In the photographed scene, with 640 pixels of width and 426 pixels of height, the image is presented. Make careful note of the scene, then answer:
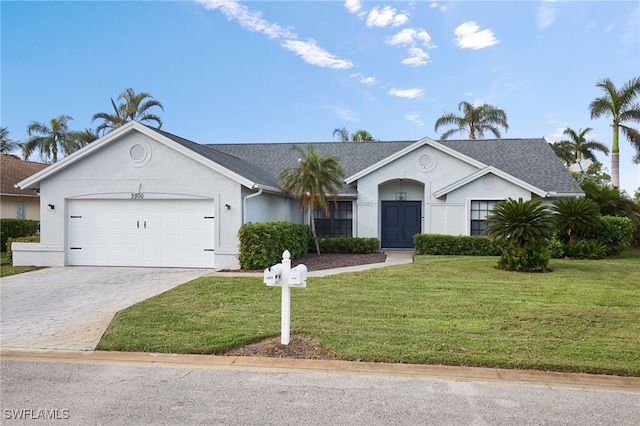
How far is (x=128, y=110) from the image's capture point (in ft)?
96.4

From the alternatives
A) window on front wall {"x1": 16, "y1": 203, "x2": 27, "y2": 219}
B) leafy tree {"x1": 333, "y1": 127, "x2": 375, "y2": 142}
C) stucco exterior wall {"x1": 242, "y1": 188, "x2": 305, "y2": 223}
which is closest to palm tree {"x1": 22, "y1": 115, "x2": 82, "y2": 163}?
window on front wall {"x1": 16, "y1": 203, "x2": 27, "y2": 219}

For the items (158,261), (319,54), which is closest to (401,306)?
(158,261)

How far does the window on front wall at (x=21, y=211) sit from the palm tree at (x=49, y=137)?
11158 millimetres

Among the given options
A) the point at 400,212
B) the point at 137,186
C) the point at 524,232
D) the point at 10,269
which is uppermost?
the point at 137,186

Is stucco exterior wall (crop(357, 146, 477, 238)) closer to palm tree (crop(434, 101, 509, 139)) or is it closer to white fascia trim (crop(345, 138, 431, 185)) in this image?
white fascia trim (crop(345, 138, 431, 185))

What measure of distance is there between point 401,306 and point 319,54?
18.5 metres

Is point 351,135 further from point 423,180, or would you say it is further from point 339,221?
point 423,180

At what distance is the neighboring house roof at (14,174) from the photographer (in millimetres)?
22394

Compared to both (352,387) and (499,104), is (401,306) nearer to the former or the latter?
(352,387)

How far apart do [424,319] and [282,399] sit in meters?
3.45

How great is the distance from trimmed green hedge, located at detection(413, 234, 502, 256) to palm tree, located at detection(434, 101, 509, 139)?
1842cm

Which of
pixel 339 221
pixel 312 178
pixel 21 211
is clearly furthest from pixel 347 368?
pixel 21 211

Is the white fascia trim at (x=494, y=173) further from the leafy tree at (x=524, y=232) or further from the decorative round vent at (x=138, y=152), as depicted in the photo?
the decorative round vent at (x=138, y=152)

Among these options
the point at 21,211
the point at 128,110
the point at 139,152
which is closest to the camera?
the point at 139,152
